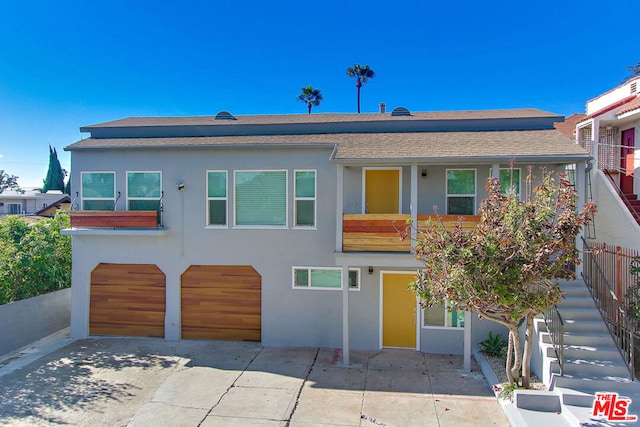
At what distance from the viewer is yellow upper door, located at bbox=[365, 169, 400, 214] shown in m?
9.86

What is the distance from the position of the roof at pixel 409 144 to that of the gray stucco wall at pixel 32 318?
4626mm

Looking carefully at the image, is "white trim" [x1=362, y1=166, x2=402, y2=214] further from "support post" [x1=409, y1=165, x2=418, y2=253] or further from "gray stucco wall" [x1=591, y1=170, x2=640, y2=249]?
"gray stucco wall" [x1=591, y1=170, x2=640, y2=249]

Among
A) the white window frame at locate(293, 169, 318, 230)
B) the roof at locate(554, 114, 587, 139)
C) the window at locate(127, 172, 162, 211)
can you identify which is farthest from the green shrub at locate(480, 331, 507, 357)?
the window at locate(127, 172, 162, 211)

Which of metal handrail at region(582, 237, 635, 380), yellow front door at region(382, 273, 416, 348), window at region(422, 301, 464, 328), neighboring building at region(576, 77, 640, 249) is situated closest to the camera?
metal handrail at region(582, 237, 635, 380)

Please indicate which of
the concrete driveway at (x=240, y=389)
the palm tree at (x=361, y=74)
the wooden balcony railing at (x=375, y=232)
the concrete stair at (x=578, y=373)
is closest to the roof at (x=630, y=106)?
the concrete stair at (x=578, y=373)

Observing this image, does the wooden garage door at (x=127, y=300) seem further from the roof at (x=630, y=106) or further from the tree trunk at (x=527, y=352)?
the roof at (x=630, y=106)

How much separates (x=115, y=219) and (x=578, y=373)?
11.4m

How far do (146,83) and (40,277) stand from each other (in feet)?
37.5

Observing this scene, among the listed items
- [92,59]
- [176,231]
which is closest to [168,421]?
[176,231]

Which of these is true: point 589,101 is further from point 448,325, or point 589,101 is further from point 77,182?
point 77,182

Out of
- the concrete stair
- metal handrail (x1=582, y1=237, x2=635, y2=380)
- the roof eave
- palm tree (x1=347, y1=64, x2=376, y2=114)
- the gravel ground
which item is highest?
palm tree (x1=347, y1=64, x2=376, y2=114)

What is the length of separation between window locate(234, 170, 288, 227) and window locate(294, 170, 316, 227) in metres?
0.33

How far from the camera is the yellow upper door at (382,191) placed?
986cm

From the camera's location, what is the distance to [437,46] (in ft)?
55.9
